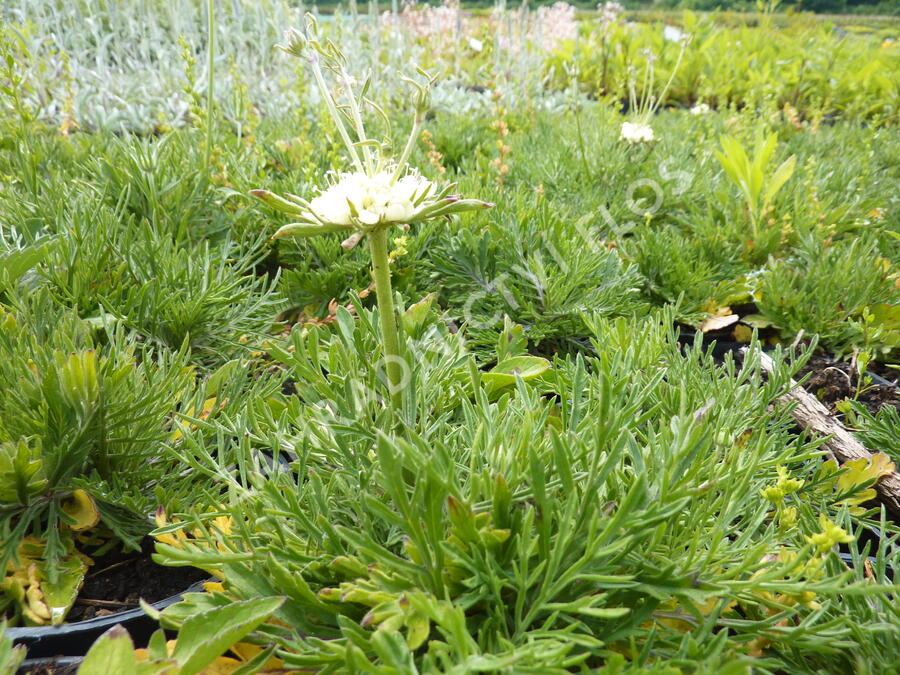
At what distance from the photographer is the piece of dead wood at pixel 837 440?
114 cm

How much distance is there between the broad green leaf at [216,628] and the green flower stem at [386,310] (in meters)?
0.35

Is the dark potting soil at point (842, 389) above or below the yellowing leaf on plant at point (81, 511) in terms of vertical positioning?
below

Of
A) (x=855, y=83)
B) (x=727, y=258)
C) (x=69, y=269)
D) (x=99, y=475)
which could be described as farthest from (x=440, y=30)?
(x=99, y=475)

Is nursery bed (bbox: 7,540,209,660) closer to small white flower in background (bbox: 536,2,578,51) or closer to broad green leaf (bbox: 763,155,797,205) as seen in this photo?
broad green leaf (bbox: 763,155,797,205)

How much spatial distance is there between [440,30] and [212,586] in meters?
7.23

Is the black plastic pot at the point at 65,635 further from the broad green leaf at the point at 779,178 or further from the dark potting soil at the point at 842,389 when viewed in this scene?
the broad green leaf at the point at 779,178

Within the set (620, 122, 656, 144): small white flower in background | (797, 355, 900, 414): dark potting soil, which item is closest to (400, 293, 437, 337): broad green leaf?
(797, 355, 900, 414): dark potting soil

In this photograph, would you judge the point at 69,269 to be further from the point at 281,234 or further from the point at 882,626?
the point at 882,626

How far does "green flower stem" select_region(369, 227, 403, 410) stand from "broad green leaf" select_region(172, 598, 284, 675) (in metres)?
0.35

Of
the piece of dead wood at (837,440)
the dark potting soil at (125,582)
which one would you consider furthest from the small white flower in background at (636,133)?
the dark potting soil at (125,582)

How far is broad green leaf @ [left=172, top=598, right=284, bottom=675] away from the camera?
68cm

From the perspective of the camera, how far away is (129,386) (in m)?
1.04

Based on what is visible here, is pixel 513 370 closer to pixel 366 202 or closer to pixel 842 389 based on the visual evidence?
pixel 366 202

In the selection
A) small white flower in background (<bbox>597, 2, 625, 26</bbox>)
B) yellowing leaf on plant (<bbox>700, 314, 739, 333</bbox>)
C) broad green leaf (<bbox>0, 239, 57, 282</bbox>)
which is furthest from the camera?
small white flower in background (<bbox>597, 2, 625, 26</bbox>)
